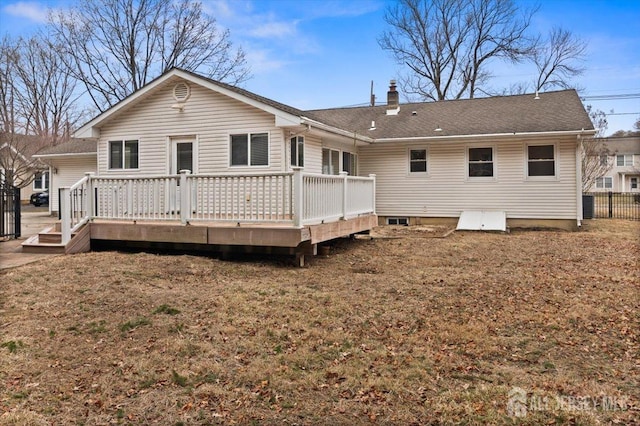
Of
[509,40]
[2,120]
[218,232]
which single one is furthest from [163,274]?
[509,40]

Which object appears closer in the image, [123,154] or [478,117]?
[123,154]

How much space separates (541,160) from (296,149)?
329 inches

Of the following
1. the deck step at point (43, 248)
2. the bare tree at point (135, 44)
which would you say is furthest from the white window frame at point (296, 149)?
the bare tree at point (135, 44)

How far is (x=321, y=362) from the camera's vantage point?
14.3 ft

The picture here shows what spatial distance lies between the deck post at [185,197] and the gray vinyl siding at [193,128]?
2.87 m

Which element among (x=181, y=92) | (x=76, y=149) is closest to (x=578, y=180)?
(x=181, y=92)

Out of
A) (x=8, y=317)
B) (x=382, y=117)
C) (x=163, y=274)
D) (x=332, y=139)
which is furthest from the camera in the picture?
(x=382, y=117)

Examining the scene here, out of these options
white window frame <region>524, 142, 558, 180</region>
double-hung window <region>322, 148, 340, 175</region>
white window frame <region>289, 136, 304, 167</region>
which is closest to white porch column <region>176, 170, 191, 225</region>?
white window frame <region>289, 136, 304, 167</region>

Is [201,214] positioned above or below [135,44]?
below

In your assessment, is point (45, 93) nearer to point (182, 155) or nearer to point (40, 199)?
point (40, 199)

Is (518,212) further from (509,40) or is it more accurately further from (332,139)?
(509,40)

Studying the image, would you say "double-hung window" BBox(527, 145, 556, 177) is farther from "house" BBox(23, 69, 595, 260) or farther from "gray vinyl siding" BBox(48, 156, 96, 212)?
"gray vinyl siding" BBox(48, 156, 96, 212)

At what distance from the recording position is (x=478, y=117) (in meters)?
16.5

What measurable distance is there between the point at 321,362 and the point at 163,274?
4.04 metres
